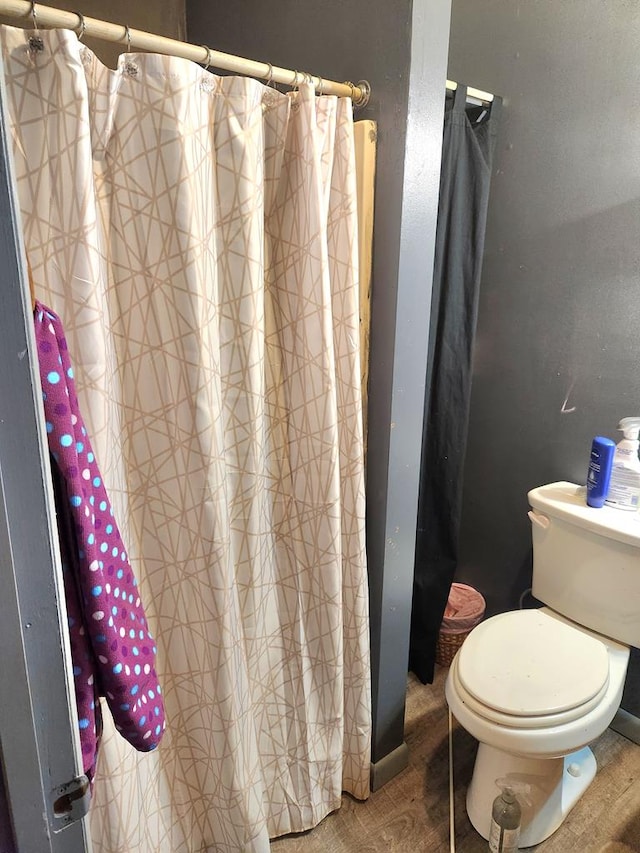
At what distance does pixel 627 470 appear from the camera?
1.55 meters

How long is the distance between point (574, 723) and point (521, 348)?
1077 mm

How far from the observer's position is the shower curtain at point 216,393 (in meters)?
0.92

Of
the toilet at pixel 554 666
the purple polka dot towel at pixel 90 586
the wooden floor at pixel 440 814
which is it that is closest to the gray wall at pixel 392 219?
the wooden floor at pixel 440 814

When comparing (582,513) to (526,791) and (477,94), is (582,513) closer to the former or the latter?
(526,791)

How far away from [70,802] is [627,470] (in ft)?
4.92

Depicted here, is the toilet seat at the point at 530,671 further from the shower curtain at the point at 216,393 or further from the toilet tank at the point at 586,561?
the shower curtain at the point at 216,393

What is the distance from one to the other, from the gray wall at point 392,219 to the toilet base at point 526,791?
25cm

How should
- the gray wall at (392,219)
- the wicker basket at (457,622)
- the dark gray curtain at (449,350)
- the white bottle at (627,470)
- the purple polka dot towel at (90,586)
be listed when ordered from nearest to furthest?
the purple polka dot towel at (90,586)
the gray wall at (392,219)
the white bottle at (627,470)
the dark gray curtain at (449,350)
the wicker basket at (457,622)

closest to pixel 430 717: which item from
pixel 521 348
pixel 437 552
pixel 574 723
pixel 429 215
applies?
pixel 437 552

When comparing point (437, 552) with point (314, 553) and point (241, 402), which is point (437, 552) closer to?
point (314, 553)

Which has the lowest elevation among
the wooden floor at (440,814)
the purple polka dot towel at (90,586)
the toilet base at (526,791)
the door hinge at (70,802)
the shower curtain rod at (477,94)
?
the wooden floor at (440,814)

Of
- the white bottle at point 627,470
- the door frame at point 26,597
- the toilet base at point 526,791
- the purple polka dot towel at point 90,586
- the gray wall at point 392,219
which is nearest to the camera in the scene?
the door frame at point 26,597

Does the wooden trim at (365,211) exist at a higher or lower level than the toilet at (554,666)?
higher

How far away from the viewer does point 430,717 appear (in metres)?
1.85
